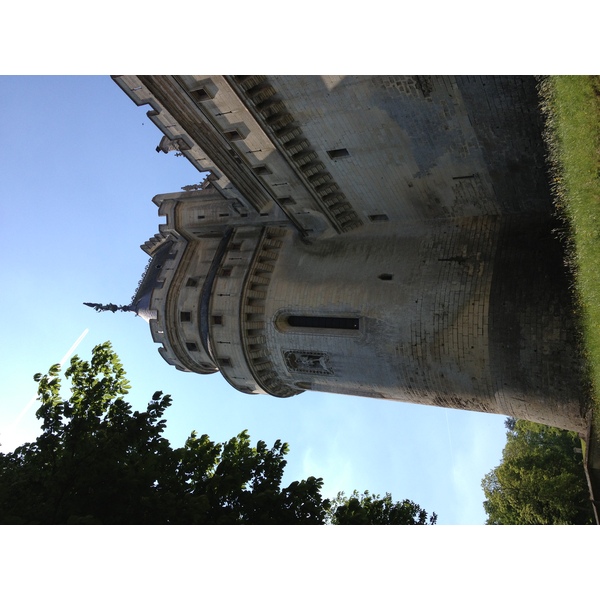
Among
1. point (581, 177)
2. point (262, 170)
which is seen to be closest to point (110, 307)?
point (262, 170)

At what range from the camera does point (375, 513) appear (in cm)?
2066

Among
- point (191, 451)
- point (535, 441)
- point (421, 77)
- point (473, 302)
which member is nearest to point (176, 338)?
point (191, 451)

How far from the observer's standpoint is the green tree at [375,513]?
15562mm

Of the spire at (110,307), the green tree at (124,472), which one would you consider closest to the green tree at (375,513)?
the green tree at (124,472)

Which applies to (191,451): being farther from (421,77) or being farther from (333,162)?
(421,77)

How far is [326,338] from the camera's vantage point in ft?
57.5

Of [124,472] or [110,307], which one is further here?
[110,307]

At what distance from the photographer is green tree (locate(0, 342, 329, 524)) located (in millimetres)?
12391

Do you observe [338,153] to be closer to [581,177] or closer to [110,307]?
[581,177]

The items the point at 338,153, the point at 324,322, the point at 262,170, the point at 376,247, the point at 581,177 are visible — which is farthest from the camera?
the point at 262,170

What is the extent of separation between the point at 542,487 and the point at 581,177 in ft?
73.6

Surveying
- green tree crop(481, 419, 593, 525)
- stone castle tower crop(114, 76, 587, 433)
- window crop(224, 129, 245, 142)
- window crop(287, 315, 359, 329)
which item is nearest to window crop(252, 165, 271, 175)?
stone castle tower crop(114, 76, 587, 433)

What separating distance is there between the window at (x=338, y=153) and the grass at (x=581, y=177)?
6158 mm

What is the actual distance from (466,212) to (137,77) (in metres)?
11.7
